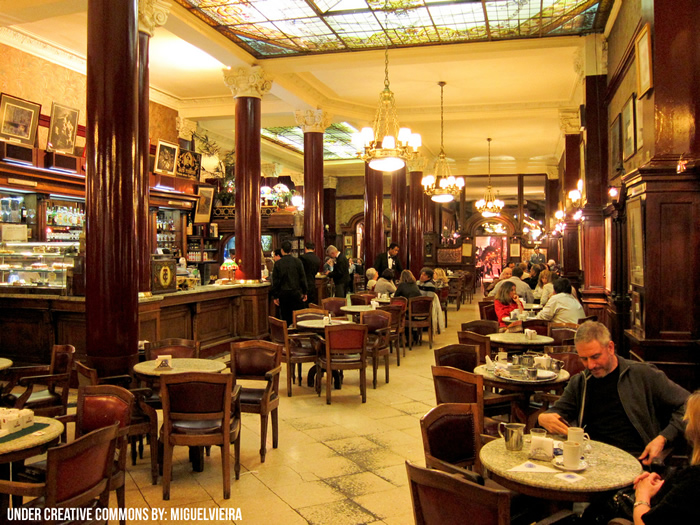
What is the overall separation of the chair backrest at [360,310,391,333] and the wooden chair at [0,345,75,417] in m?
3.58

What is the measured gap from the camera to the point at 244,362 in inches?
186

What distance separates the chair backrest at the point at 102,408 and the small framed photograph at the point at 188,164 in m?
10.1

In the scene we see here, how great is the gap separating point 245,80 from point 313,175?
3.12 m

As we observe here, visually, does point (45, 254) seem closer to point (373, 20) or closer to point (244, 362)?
point (244, 362)

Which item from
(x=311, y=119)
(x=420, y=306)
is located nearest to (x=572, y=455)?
(x=420, y=306)

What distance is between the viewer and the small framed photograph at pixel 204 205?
14.0 meters

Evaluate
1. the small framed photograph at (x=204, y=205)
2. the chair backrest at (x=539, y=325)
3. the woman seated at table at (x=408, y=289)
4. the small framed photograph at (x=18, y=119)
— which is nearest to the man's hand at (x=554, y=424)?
the chair backrest at (x=539, y=325)

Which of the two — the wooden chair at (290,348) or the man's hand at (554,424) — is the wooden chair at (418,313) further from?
the man's hand at (554,424)

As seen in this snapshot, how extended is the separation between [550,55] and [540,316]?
525cm

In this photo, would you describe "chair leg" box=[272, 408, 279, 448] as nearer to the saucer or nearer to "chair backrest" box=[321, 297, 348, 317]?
the saucer

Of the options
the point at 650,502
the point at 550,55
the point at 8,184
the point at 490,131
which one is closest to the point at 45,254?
the point at 8,184

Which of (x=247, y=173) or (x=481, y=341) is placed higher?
(x=247, y=173)

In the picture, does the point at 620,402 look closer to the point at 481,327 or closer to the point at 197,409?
the point at 197,409

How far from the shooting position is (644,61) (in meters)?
5.34
